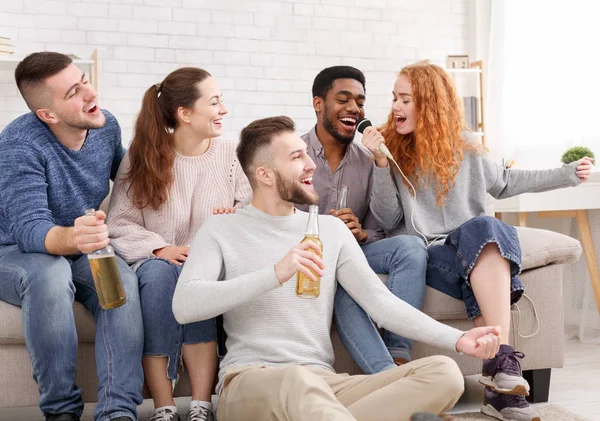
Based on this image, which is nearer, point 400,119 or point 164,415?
point 164,415

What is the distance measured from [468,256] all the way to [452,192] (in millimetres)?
416

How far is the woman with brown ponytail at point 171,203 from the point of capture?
7.55 feet

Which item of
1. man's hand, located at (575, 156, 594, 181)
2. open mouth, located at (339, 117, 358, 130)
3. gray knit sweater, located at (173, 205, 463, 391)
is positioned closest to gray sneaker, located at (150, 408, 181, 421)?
gray knit sweater, located at (173, 205, 463, 391)

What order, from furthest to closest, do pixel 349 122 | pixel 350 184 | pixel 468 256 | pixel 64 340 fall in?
1. pixel 349 122
2. pixel 350 184
3. pixel 468 256
4. pixel 64 340

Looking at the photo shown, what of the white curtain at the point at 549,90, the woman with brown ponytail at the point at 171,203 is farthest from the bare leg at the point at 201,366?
the white curtain at the point at 549,90

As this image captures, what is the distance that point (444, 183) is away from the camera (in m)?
2.80

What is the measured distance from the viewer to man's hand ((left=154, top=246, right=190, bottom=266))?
2.46m

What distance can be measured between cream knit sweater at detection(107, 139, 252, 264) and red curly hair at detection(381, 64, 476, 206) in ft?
2.03

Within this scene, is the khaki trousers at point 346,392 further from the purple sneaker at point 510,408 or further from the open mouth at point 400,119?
the open mouth at point 400,119

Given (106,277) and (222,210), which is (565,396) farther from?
(106,277)

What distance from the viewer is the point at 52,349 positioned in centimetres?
215

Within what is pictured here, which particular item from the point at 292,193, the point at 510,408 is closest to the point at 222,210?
the point at 292,193

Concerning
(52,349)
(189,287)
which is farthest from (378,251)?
(52,349)

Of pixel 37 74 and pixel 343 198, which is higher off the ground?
pixel 37 74
